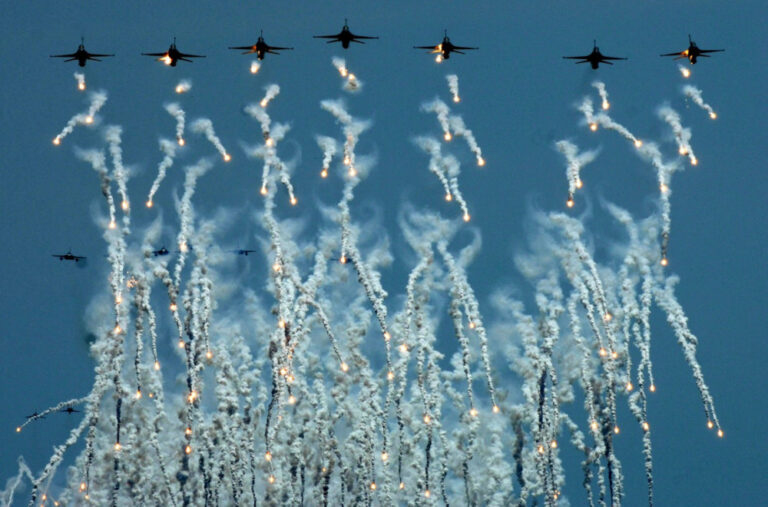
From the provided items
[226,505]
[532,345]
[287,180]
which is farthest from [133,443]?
[532,345]

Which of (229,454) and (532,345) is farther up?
(532,345)

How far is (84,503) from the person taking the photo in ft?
297

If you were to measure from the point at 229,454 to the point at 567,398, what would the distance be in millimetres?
23547

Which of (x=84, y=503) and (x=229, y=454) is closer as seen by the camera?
(x=229, y=454)

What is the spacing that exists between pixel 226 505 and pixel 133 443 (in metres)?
8.10

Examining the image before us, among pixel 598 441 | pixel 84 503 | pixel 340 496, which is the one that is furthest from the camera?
pixel 84 503

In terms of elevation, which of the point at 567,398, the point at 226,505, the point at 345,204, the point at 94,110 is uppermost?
the point at 94,110

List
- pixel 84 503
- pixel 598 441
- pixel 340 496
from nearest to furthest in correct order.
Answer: pixel 598 441
pixel 340 496
pixel 84 503

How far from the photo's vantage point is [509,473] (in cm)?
8200

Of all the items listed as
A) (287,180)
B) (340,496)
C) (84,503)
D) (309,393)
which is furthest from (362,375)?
(84,503)

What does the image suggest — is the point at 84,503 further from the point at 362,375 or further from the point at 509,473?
the point at 509,473

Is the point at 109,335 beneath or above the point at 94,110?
beneath

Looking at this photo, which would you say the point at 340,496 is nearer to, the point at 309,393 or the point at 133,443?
the point at 309,393

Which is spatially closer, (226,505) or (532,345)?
(532,345)
